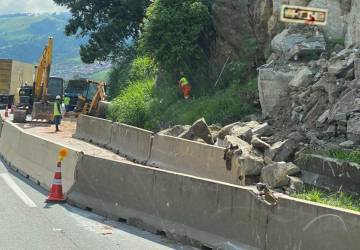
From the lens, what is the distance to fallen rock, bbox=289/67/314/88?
17109mm

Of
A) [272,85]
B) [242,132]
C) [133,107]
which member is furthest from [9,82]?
[242,132]

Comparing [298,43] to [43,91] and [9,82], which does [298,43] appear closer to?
[43,91]

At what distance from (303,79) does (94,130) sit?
425 inches

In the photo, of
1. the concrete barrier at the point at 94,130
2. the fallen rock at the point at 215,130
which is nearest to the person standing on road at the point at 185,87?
the concrete barrier at the point at 94,130

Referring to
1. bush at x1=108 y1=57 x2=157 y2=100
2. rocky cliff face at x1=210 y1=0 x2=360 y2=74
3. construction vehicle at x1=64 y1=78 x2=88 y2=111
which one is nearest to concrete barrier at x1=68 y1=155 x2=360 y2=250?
rocky cliff face at x1=210 y1=0 x2=360 y2=74

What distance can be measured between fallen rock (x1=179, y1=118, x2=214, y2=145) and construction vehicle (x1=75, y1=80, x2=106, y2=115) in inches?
625

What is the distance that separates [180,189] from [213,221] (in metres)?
0.97

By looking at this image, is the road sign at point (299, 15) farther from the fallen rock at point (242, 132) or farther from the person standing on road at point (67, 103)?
the person standing on road at point (67, 103)

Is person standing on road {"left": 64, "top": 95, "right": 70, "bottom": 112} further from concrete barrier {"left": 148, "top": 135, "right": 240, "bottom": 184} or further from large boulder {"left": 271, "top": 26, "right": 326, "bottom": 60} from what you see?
concrete barrier {"left": 148, "top": 135, "right": 240, "bottom": 184}

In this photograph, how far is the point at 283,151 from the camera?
46.6 feet

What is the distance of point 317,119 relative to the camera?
50.3 feet

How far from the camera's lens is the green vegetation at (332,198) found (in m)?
10.4

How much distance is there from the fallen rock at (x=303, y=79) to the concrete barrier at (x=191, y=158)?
385cm

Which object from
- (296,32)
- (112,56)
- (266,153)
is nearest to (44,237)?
(266,153)
